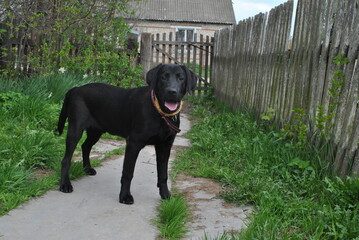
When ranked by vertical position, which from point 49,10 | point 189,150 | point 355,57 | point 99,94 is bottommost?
point 189,150

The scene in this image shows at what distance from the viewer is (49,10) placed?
8047mm

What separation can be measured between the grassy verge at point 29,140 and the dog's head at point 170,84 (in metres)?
1.32

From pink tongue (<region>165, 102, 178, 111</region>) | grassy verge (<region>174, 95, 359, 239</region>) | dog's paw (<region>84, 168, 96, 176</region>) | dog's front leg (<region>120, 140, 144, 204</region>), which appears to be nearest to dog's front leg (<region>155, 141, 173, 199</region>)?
dog's front leg (<region>120, 140, 144, 204</region>)

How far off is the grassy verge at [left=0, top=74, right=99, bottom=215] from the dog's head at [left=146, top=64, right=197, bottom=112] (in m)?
1.32

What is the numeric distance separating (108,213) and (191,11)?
2851 centimetres

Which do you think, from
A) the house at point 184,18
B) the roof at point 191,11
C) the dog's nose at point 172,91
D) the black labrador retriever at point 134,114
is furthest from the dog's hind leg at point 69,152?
the house at point 184,18

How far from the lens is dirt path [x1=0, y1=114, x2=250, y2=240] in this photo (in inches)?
111

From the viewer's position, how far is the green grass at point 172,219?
288 centimetres

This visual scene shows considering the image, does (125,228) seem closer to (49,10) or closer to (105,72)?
(49,10)

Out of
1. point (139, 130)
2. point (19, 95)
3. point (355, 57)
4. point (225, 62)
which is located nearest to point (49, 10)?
point (19, 95)

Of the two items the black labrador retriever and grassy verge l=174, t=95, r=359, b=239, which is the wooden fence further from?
the black labrador retriever

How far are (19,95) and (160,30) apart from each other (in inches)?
962

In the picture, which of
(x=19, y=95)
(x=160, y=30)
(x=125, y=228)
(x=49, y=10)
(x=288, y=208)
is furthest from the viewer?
(x=160, y=30)

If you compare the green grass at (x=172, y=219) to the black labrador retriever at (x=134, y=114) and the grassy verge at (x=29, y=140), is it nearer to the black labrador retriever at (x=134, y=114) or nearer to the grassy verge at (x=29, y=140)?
the black labrador retriever at (x=134, y=114)
